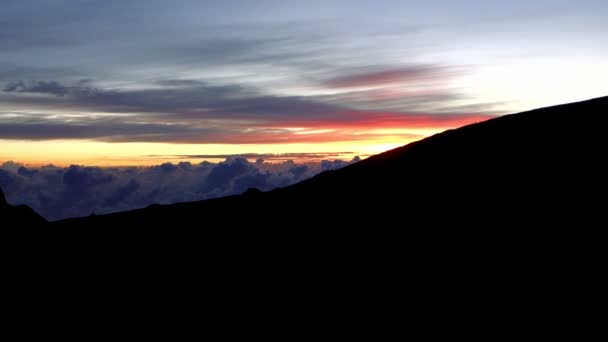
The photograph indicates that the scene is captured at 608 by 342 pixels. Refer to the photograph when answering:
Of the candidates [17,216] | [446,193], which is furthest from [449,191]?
[17,216]

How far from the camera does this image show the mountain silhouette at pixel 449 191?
39344mm

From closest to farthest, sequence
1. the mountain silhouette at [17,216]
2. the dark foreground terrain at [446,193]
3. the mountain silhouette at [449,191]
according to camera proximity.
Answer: the dark foreground terrain at [446,193] < the mountain silhouette at [449,191] < the mountain silhouette at [17,216]

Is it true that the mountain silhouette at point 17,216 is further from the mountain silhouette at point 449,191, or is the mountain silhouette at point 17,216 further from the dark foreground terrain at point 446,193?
the mountain silhouette at point 449,191

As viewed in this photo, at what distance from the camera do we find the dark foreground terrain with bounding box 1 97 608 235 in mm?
39125

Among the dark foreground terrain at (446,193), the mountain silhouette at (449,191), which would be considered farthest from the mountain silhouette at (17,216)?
the mountain silhouette at (449,191)

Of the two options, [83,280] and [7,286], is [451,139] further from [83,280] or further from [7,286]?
[7,286]

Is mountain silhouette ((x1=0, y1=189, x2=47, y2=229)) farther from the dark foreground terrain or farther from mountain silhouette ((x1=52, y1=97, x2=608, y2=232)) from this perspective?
mountain silhouette ((x1=52, y1=97, x2=608, y2=232))

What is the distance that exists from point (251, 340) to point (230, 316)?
11.3ft

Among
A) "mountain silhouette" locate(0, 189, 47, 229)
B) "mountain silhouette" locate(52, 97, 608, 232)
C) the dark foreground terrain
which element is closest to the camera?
the dark foreground terrain

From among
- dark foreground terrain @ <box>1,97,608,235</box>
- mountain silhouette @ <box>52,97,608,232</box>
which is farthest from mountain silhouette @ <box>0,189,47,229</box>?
mountain silhouette @ <box>52,97,608,232</box>

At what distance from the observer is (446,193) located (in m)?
44.4

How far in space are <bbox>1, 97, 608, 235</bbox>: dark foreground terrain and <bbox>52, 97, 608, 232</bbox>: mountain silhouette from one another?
0.26ft

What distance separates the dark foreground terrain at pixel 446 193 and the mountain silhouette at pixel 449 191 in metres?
0.08

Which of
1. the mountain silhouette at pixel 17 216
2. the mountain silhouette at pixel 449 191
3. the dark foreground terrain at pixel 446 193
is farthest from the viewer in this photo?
the mountain silhouette at pixel 17 216
